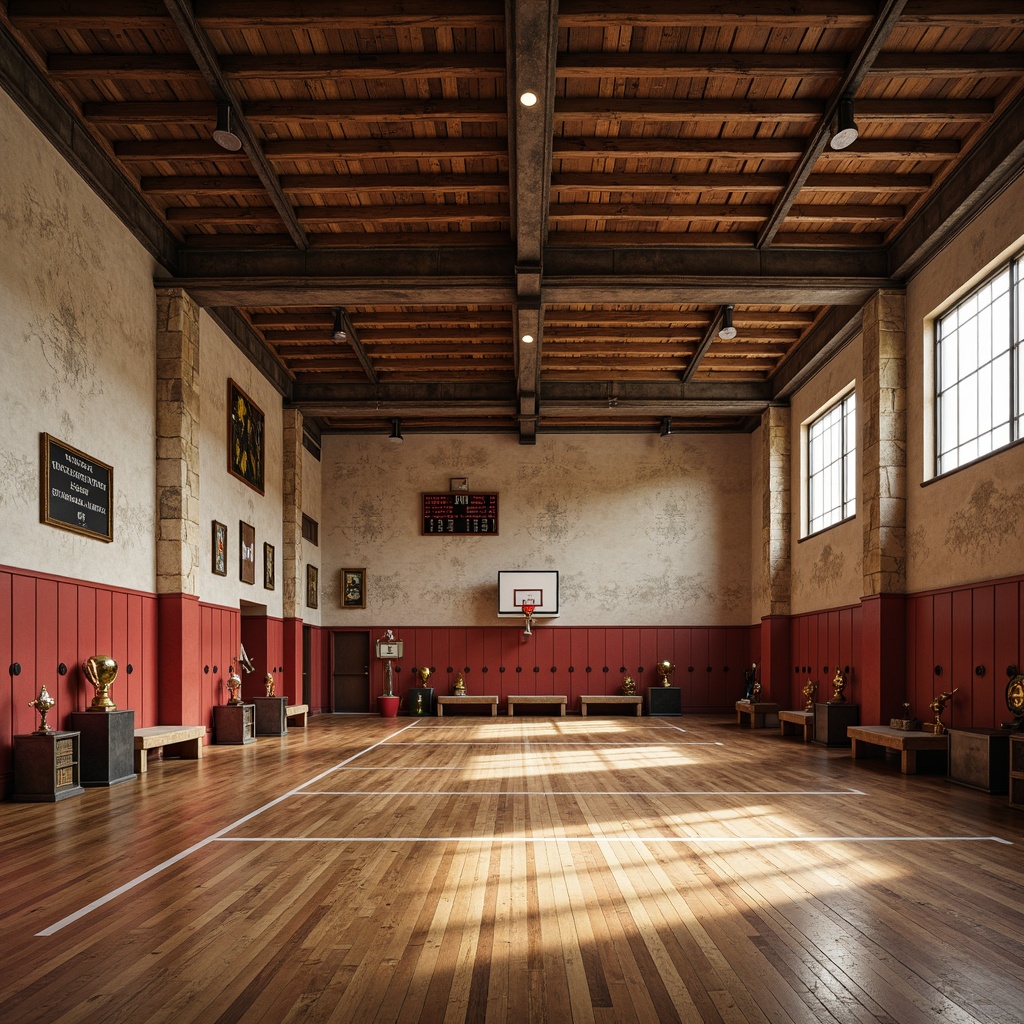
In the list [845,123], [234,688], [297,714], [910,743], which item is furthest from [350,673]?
[845,123]

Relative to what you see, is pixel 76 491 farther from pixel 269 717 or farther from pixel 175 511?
pixel 269 717

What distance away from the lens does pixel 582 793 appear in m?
7.97

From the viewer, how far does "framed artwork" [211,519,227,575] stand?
12125 millimetres

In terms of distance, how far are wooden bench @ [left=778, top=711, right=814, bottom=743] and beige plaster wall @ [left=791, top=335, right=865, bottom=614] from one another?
1701mm

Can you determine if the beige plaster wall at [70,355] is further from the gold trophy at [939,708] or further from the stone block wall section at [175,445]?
the gold trophy at [939,708]

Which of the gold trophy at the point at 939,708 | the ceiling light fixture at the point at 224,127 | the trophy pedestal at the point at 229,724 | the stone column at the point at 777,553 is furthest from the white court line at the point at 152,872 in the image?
the stone column at the point at 777,553

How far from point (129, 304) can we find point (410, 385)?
7.19 meters

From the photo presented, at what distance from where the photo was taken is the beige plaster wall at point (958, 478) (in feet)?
28.4

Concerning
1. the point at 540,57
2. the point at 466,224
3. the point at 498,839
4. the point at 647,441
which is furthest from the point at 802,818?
the point at 647,441

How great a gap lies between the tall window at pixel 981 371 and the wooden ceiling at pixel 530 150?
866 millimetres

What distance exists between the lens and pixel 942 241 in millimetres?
10039

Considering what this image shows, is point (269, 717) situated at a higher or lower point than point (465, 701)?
higher

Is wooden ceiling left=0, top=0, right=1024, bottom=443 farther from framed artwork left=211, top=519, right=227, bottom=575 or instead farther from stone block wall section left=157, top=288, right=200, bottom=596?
framed artwork left=211, top=519, right=227, bottom=575

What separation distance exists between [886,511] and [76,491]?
877 centimetres
